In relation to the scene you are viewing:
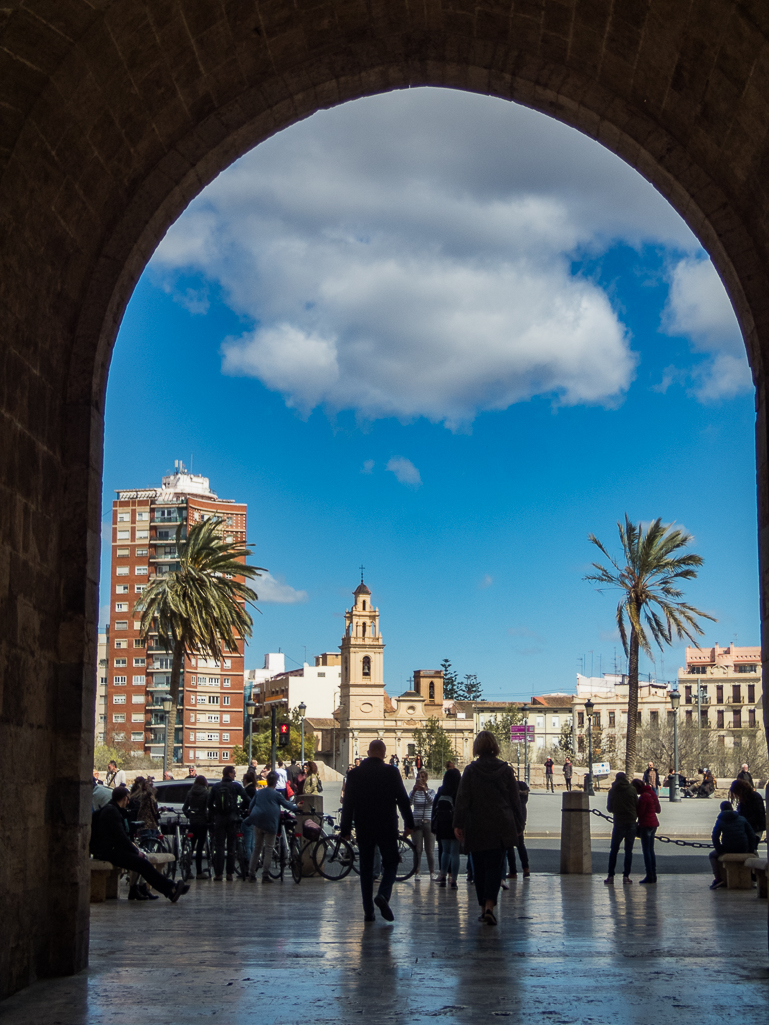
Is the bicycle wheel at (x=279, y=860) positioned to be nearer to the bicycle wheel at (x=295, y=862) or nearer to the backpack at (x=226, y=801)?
the bicycle wheel at (x=295, y=862)

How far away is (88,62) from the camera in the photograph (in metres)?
6.74

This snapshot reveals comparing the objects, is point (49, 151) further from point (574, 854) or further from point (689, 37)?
point (574, 854)

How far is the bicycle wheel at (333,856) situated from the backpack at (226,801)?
52.9 inches

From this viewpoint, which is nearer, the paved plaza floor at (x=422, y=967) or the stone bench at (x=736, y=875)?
the paved plaza floor at (x=422, y=967)

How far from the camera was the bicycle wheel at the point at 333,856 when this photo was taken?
53.9ft

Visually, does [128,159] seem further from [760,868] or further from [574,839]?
[574,839]

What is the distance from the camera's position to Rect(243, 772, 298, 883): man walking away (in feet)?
51.2

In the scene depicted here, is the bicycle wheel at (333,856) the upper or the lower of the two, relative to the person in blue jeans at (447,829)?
lower

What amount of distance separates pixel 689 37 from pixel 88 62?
3.56 meters

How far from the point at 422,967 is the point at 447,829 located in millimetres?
7685

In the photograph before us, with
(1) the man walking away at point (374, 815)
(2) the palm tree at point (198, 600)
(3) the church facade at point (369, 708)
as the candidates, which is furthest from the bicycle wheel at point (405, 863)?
(3) the church facade at point (369, 708)

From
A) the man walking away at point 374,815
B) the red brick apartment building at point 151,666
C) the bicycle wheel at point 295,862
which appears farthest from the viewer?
the red brick apartment building at point 151,666

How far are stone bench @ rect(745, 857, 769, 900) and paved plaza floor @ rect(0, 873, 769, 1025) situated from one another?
398mm

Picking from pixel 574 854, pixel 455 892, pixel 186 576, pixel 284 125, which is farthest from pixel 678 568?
pixel 284 125
